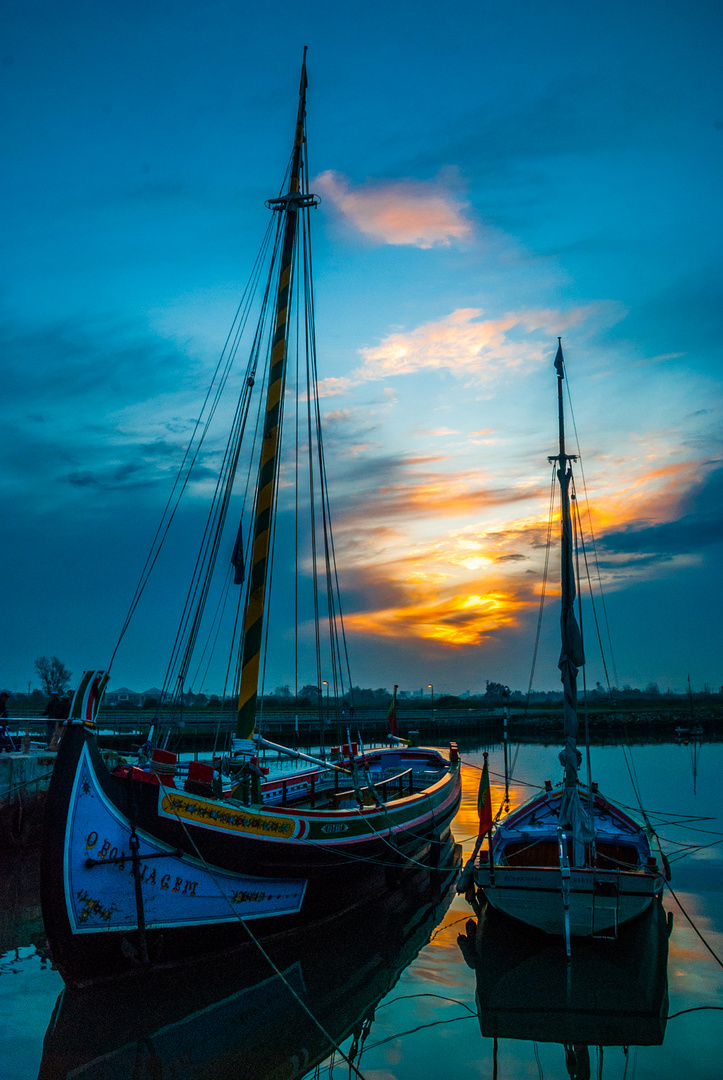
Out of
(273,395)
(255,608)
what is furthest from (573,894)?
(273,395)

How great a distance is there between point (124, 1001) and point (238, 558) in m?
11.1

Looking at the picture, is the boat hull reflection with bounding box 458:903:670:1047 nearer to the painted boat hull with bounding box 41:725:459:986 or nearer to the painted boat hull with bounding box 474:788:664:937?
the painted boat hull with bounding box 474:788:664:937

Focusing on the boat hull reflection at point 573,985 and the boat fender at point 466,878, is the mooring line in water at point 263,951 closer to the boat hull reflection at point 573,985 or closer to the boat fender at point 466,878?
the boat hull reflection at point 573,985

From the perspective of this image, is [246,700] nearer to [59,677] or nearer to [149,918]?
[149,918]

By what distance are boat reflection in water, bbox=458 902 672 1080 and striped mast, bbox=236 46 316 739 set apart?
5.86 m

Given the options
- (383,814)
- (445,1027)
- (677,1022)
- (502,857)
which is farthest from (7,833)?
(677,1022)

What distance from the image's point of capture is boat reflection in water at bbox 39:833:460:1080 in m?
9.12

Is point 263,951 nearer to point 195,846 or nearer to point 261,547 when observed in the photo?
point 195,846

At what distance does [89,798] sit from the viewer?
10695 millimetres

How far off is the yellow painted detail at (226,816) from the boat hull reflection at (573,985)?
408cm

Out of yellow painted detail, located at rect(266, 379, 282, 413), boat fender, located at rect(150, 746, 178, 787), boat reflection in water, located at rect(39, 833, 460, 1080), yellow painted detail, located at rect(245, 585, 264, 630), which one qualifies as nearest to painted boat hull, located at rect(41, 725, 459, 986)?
boat reflection in water, located at rect(39, 833, 460, 1080)

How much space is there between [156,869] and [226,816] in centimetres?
131

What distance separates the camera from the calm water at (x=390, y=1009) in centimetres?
922

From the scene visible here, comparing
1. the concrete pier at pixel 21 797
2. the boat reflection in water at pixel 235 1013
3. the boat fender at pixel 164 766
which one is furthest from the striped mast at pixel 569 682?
the concrete pier at pixel 21 797
